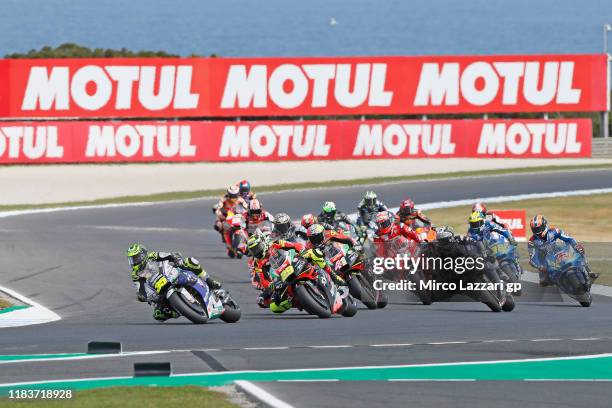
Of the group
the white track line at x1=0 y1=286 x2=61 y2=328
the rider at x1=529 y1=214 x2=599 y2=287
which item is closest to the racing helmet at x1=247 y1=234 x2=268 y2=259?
the white track line at x1=0 y1=286 x2=61 y2=328

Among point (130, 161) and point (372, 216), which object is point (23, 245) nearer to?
point (372, 216)

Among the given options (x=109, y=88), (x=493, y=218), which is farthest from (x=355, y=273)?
(x=109, y=88)

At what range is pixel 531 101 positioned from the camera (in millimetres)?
60500

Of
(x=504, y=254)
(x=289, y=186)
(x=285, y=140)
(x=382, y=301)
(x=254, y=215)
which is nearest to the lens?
(x=382, y=301)

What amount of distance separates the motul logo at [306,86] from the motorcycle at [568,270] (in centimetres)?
3692

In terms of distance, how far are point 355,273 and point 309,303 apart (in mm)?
1772

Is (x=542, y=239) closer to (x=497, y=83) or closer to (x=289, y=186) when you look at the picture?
(x=289, y=186)

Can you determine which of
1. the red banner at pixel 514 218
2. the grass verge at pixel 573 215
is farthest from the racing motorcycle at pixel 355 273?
the grass verge at pixel 573 215

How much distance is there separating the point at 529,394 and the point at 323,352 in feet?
12.0

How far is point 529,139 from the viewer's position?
5984 centimetres

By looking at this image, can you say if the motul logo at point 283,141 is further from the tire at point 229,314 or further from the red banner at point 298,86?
the tire at point 229,314

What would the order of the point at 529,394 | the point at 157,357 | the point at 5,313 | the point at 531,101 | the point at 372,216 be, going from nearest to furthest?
the point at 529,394, the point at 157,357, the point at 5,313, the point at 372,216, the point at 531,101

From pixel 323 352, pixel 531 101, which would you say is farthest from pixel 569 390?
pixel 531 101

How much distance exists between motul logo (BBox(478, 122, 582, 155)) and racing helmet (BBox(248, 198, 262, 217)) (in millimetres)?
30482
